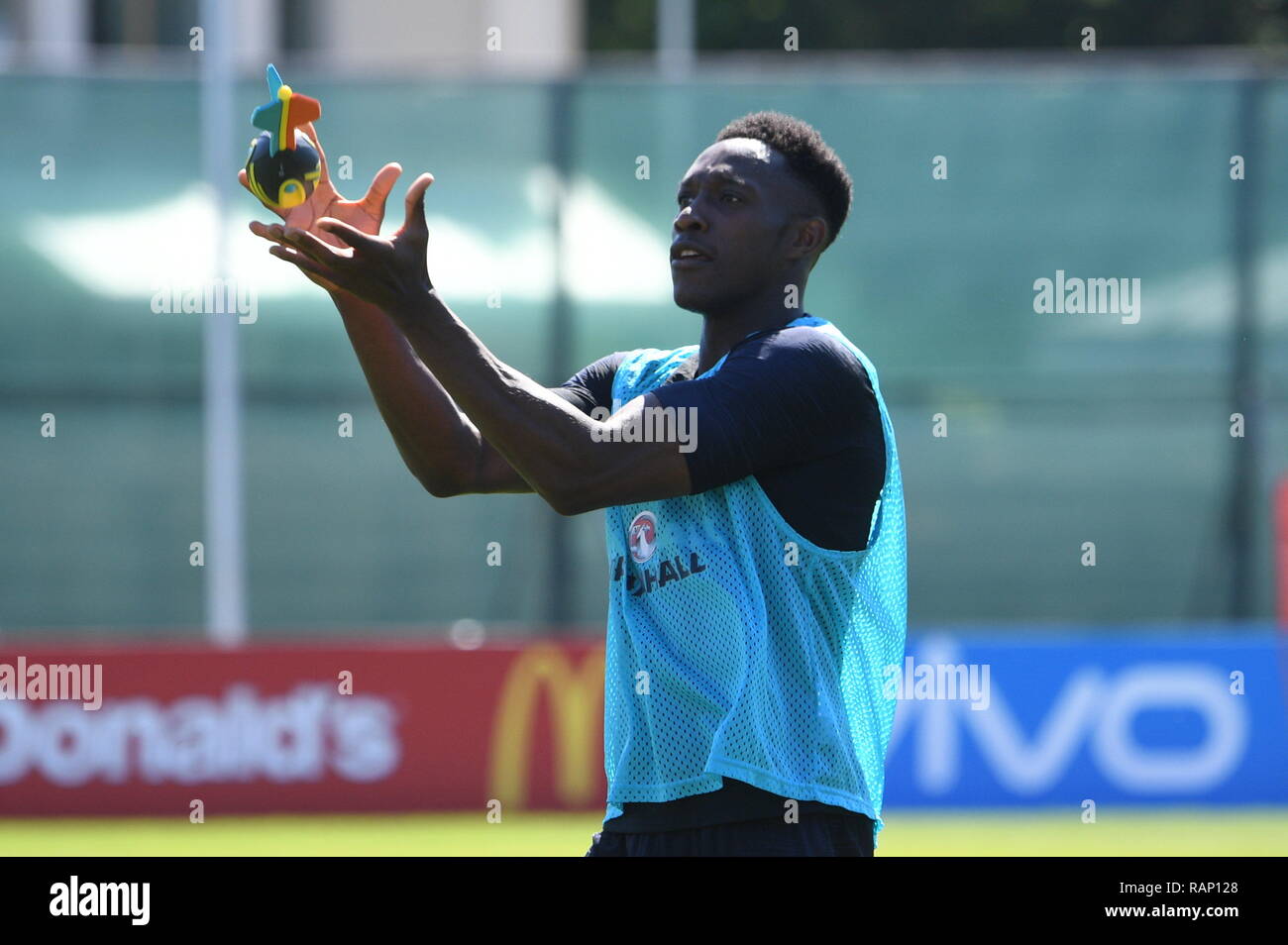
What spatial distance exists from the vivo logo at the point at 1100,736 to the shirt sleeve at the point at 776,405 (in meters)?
7.85

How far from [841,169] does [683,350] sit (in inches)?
19.8

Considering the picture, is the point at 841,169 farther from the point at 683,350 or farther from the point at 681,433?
the point at 681,433

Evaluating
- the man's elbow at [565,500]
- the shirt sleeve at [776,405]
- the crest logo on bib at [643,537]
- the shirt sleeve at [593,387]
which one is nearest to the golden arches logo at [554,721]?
the shirt sleeve at [593,387]

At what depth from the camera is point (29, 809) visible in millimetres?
10953

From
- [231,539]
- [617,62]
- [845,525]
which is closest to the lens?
[845,525]

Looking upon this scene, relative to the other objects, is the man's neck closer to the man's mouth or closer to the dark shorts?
the man's mouth

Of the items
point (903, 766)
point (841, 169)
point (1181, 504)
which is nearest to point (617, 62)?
point (1181, 504)

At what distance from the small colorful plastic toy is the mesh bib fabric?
2.89 ft

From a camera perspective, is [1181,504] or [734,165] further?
[1181,504]

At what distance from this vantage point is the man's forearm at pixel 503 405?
315 centimetres

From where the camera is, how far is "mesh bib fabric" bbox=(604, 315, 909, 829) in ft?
Answer: 10.8

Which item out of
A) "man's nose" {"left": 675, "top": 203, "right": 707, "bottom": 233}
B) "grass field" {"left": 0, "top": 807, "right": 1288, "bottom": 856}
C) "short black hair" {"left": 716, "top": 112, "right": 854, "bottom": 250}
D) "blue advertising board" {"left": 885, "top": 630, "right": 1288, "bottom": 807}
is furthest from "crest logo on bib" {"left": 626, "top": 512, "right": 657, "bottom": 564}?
"blue advertising board" {"left": 885, "top": 630, "right": 1288, "bottom": 807}

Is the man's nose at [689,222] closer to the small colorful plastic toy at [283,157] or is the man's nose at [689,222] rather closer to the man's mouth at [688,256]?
the man's mouth at [688,256]

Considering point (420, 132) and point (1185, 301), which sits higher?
point (420, 132)
